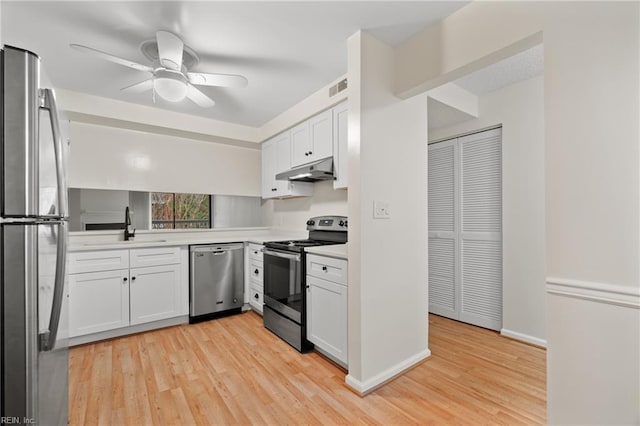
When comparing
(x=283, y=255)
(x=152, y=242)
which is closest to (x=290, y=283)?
(x=283, y=255)

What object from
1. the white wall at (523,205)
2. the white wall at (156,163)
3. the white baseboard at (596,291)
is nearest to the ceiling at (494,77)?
the white wall at (523,205)

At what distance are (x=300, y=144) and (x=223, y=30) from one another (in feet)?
4.86

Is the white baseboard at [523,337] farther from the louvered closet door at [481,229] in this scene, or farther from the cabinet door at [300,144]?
the cabinet door at [300,144]

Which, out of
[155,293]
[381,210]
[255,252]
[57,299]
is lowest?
[155,293]

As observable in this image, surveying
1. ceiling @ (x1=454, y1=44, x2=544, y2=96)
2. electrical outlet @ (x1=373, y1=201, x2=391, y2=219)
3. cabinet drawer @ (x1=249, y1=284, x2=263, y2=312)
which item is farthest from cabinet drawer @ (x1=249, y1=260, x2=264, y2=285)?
ceiling @ (x1=454, y1=44, x2=544, y2=96)

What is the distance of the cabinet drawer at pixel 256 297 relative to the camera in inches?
130

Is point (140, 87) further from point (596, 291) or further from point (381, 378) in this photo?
point (596, 291)

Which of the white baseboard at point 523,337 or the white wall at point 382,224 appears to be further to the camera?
the white baseboard at point 523,337

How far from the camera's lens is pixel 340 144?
108 inches

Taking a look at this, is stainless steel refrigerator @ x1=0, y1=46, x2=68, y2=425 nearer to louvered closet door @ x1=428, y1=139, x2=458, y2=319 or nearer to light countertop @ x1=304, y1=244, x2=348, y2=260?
light countertop @ x1=304, y1=244, x2=348, y2=260

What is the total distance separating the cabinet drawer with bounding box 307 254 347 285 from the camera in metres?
2.16

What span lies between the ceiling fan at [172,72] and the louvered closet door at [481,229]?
8.17 feet

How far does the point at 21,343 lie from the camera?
102 cm

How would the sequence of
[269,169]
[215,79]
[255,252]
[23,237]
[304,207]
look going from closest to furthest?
1. [23,237]
2. [215,79]
3. [255,252]
4. [304,207]
5. [269,169]
